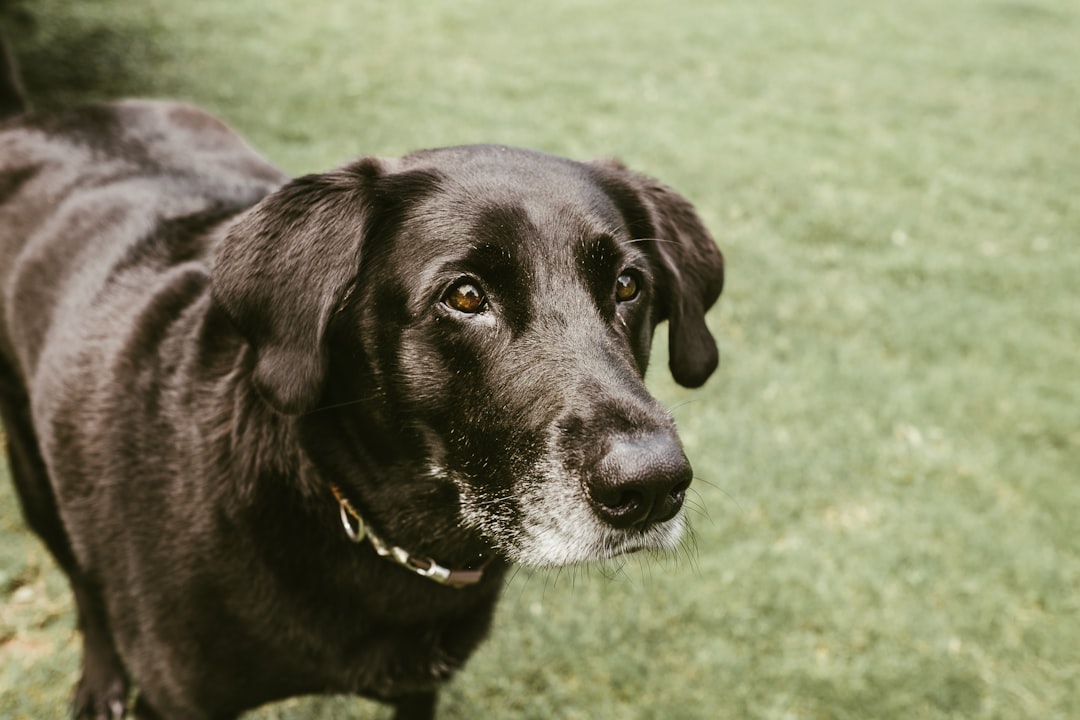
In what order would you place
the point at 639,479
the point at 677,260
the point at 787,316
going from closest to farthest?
the point at 639,479 < the point at 677,260 < the point at 787,316

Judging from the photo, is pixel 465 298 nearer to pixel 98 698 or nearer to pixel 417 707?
pixel 417 707

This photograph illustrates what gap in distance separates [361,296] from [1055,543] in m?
3.81

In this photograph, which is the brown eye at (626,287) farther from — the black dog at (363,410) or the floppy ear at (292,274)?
the floppy ear at (292,274)

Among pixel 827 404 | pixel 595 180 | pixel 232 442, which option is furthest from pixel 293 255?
pixel 827 404

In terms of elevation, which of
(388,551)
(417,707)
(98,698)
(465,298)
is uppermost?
(465,298)

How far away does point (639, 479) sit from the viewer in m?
1.81

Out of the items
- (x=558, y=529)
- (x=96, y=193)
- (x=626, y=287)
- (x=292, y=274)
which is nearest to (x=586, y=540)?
(x=558, y=529)

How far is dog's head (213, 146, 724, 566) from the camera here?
2002mm

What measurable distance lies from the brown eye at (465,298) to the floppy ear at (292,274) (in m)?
0.24

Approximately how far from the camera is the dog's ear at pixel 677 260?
2557 mm

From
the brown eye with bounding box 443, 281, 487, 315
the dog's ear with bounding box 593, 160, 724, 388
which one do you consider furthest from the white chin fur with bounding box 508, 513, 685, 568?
the dog's ear with bounding box 593, 160, 724, 388

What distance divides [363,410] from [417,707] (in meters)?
1.26

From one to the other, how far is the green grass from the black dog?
1.98 ft

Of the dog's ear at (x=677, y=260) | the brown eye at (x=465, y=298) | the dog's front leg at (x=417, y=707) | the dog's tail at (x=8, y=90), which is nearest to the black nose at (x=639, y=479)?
the brown eye at (x=465, y=298)
